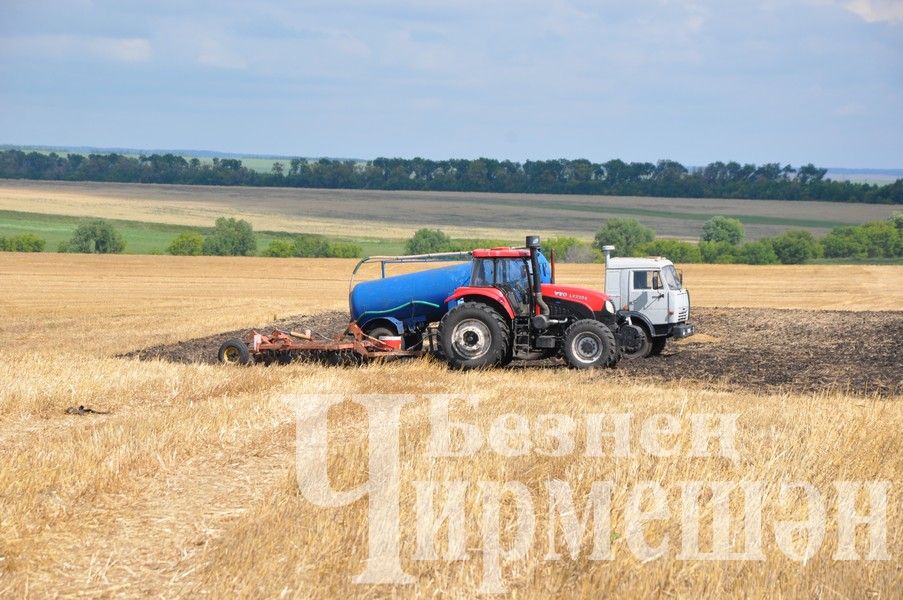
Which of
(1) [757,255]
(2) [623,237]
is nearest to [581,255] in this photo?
(2) [623,237]

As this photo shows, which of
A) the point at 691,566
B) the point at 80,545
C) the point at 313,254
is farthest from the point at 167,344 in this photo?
the point at 313,254

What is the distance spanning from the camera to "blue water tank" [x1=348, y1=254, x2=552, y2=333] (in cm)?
2045

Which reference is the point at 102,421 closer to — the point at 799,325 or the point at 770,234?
the point at 799,325

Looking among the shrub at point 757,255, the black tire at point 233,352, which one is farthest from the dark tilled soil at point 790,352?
the shrub at point 757,255

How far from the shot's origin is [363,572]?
22.6ft

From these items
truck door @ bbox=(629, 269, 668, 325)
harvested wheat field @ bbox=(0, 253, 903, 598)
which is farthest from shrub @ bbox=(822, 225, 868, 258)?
harvested wheat field @ bbox=(0, 253, 903, 598)

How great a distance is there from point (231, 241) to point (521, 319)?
4635cm

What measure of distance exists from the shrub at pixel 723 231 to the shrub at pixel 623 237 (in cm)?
590

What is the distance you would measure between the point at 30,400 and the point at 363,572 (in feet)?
24.4

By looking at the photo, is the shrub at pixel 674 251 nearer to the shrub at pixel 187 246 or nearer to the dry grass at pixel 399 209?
the dry grass at pixel 399 209

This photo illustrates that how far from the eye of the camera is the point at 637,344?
20.7m

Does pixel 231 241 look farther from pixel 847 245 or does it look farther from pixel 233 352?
pixel 233 352

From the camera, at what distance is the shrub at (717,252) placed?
58.1 meters

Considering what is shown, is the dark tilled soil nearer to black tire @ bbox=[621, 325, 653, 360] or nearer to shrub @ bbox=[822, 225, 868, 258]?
black tire @ bbox=[621, 325, 653, 360]
